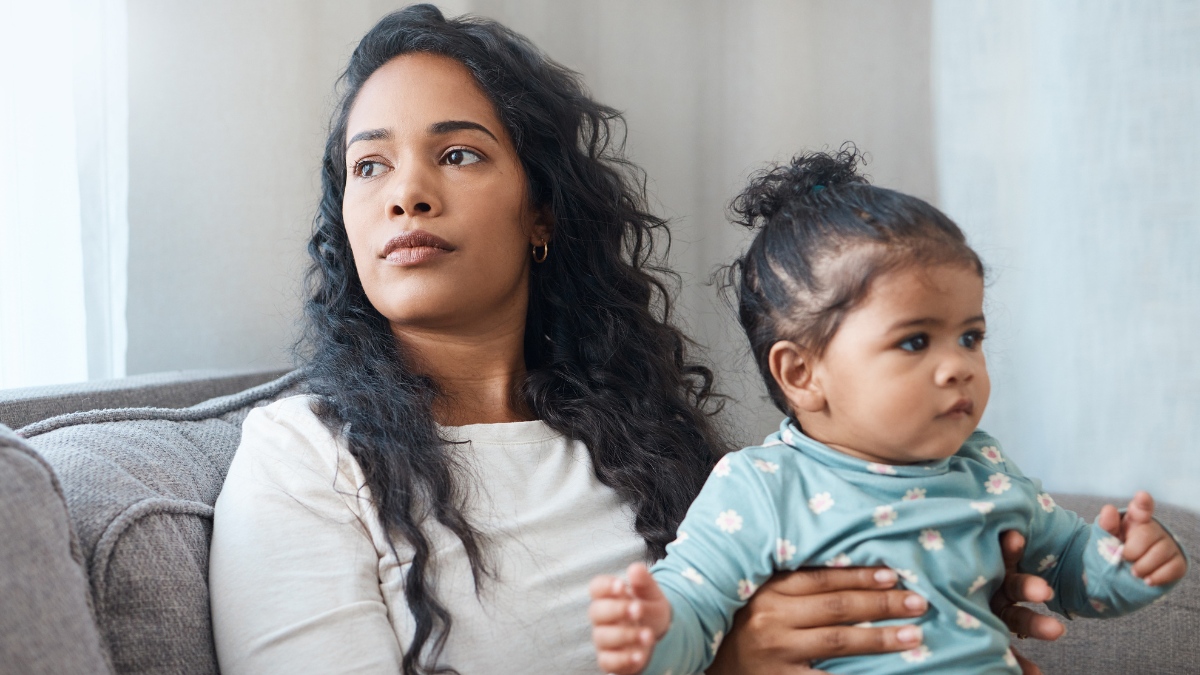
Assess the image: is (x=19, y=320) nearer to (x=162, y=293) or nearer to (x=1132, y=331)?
(x=162, y=293)

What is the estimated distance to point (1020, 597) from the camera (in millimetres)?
900

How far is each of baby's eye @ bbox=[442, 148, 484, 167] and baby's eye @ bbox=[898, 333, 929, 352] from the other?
61 centimetres

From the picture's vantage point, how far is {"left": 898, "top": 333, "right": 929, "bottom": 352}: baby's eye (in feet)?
2.78

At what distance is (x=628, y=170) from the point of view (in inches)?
74.9

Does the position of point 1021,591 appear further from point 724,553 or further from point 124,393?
point 124,393

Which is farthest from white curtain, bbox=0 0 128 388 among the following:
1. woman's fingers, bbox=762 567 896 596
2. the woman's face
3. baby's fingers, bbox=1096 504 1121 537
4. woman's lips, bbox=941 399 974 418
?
baby's fingers, bbox=1096 504 1121 537

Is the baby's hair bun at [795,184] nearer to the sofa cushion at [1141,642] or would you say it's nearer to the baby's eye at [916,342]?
the baby's eye at [916,342]

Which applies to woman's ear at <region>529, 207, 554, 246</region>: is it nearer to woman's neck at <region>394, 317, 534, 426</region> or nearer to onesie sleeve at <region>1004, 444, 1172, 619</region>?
woman's neck at <region>394, 317, 534, 426</region>

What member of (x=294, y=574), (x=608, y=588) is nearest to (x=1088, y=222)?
(x=608, y=588)

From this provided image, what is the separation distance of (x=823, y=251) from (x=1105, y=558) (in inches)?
14.9

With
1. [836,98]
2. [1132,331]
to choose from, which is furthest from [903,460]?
[836,98]

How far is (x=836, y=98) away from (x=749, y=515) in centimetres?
119

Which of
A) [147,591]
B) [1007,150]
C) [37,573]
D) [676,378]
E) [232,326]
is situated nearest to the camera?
[37,573]

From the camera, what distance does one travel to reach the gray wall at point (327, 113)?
1688mm
